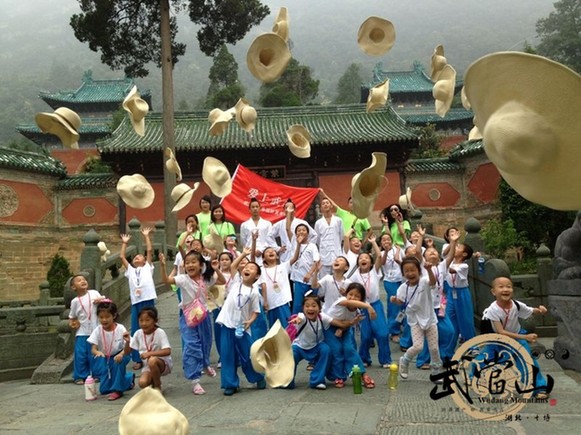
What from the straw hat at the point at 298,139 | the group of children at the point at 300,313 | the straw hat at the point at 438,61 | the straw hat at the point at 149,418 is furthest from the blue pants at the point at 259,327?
the straw hat at the point at 438,61

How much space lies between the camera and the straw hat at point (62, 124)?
4.64m

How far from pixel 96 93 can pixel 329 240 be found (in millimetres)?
32944

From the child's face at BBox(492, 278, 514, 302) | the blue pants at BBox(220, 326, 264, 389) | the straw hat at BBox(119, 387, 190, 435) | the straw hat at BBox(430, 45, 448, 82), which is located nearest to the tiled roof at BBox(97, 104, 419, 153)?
the straw hat at BBox(430, 45, 448, 82)

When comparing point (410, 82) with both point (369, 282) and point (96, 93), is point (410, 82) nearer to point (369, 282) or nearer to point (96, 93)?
point (96, 93)

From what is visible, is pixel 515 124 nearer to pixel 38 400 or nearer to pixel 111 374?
pixel 111 374

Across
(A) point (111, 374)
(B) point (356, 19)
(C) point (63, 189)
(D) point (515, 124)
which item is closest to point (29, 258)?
(C) point (63, 189)

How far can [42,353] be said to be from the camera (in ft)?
27.9

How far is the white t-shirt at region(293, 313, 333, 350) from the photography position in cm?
497

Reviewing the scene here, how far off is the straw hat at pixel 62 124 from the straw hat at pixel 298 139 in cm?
298

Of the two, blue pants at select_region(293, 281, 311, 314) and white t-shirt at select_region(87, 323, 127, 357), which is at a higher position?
blue pants at select_region(293, 281, 311, 314)

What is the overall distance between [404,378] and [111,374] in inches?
111

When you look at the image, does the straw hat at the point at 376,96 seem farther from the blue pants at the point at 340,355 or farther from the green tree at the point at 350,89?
the green tree at the point at 350,89

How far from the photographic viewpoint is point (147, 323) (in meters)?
4.89

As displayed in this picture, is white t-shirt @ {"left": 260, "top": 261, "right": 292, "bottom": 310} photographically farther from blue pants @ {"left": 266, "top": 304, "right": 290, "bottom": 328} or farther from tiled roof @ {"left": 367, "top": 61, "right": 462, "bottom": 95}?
tiled roof @ {"left": 367, "top": 61, "right": 462, "bottom": 95}
